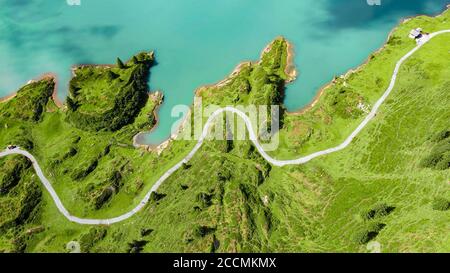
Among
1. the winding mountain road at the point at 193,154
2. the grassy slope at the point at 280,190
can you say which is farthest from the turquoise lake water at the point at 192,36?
the grassy slope at the point at 280,190

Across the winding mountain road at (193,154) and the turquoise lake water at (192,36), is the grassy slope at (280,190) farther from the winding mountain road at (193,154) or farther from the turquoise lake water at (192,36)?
the turquoise lake water at (192,36)

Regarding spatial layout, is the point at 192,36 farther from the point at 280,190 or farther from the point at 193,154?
the point at 280,190

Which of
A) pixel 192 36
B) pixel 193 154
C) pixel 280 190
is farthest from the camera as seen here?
pixel 192 36

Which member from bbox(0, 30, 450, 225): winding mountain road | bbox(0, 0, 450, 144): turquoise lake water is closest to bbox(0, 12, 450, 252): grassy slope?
Answer: bbox(0, 30, 450, 225): winding mountain road

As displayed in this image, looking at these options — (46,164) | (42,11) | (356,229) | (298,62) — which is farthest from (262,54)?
(42,11)

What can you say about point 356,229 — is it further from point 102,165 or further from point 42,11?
point 42,11

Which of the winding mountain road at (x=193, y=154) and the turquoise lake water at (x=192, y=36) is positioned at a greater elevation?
the turquoise lake water at (x=192, y=36)

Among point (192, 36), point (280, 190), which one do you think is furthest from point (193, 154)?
point (192, 36)
